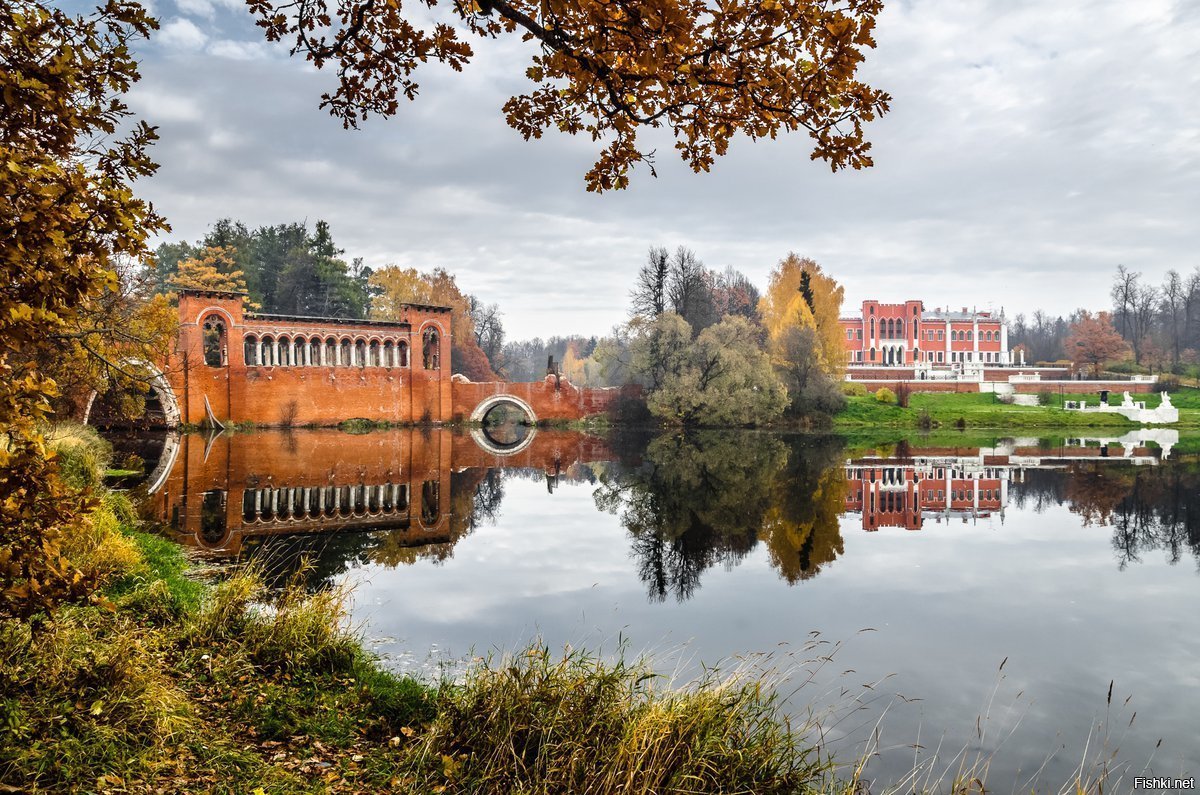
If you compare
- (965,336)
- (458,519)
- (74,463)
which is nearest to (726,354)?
(458,519)

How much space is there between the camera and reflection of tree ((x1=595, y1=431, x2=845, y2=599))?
464 inches

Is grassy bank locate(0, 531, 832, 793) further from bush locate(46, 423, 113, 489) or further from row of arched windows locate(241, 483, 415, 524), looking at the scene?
row of arched windows locate(241, 483, 415, 524)

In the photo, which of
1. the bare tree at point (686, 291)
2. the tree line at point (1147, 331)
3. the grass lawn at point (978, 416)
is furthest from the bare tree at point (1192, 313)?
the bare tree at point (686, 291)

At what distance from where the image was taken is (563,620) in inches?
345

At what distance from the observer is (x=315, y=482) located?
65.2ft

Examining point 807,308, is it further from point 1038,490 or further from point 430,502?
point 430,502

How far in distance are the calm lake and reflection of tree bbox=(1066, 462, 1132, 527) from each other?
4.7 inches

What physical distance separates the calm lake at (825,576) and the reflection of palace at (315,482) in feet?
0.43

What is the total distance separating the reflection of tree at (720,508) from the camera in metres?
11.8

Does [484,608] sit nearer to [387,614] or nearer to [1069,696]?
[387,614]

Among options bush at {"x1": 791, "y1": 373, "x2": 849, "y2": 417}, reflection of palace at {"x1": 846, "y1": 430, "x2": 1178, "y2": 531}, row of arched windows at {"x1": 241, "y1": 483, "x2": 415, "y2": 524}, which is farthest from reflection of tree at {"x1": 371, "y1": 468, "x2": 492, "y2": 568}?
bush at {"x1": 791, "y1": 373, "x2": 849, "y2": 417}

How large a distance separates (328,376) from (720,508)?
30.2m

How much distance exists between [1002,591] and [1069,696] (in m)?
3.70

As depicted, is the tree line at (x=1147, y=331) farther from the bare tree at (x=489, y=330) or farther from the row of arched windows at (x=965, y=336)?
the bare tree at (x=489, y=330)
